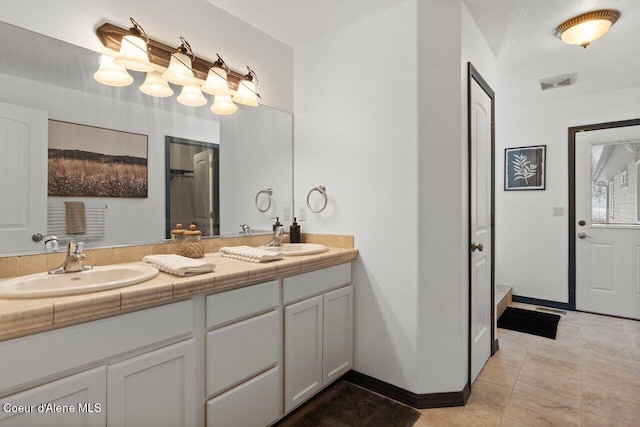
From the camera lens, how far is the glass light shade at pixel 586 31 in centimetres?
208

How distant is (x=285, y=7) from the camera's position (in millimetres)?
2043

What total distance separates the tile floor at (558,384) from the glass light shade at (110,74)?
2.33 m

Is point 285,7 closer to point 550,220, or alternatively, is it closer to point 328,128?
point 328,128

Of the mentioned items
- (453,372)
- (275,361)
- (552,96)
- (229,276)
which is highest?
(552,96)

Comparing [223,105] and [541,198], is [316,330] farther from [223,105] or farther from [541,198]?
[541,198]

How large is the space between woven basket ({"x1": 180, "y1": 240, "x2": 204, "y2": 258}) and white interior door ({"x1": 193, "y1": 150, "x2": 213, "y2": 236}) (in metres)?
0.20

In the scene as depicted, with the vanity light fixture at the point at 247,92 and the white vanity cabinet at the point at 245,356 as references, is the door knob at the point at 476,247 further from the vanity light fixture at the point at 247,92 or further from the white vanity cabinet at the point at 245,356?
the vanity light fixture at the point at 247,92

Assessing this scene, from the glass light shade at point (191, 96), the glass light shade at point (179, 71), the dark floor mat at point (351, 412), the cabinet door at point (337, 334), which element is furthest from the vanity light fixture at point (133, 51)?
the dark floor mat at point (351, 412)

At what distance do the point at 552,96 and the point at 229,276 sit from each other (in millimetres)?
3900

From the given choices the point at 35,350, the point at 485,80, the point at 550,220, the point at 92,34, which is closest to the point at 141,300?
the point at 35,350

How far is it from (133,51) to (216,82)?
0.48 m

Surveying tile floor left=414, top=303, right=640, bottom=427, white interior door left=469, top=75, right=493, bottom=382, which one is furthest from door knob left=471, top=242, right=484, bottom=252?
tile floor left=414, top=303, right=640, bottom=427

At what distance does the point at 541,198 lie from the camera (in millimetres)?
3773

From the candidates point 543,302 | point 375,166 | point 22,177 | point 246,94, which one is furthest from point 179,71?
point 543,302
